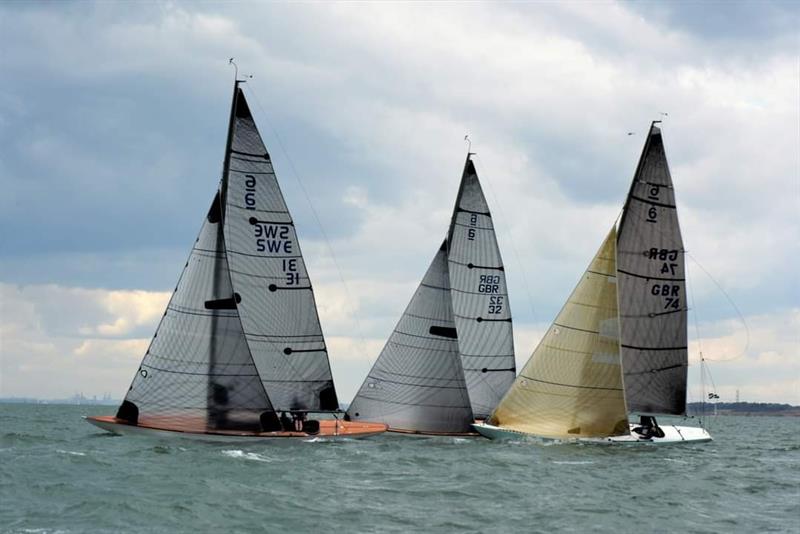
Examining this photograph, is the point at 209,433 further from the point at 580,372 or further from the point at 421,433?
the point at 580,372

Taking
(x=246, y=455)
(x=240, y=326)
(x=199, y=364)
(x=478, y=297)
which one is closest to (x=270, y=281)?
(x=240, y=326)

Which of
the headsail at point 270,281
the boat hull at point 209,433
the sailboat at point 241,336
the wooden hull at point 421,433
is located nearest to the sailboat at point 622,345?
the wooden hull at point 421,433

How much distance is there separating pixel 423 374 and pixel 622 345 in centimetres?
913

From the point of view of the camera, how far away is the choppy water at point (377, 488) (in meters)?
23.6

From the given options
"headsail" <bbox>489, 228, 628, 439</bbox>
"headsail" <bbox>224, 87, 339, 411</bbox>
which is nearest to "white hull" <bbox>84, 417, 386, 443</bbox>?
"headsail" <bbox>224, 87, 339, 411</bbox>

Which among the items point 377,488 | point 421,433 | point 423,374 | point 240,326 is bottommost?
point 377,488

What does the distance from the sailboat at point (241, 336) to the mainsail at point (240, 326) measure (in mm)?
39

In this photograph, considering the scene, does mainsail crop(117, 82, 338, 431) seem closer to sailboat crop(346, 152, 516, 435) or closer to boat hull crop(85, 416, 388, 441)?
boat hull crop(85, 416, 388, 441)

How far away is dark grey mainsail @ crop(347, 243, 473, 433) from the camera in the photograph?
4491 cm

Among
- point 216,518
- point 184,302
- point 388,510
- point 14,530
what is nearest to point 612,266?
point 184,302

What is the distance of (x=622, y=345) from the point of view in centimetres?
4547

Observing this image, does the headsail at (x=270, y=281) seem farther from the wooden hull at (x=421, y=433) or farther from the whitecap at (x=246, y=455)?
the whitecap at (x=246, y=455)

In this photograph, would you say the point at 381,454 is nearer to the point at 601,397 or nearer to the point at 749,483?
the point at 601,397

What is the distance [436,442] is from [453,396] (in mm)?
2238
